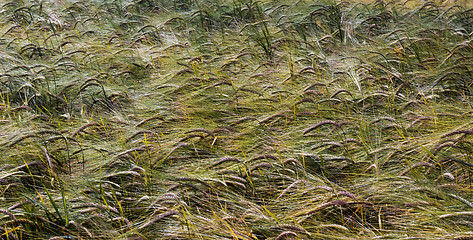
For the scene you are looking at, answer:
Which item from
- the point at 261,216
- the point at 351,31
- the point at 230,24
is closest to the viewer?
the point at 261,216

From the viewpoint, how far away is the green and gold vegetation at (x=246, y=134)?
148 centimetres

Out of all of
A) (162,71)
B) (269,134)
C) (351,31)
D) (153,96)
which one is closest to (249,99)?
(269,134)

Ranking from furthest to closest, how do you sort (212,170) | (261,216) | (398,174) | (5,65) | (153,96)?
(5,65), (153,96), (212,170), (398,174), (261,216)

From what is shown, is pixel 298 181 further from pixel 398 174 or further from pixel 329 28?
pixel 329 28

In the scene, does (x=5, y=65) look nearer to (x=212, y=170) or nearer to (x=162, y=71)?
(x=162, y=71)

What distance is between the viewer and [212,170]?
1.76 m

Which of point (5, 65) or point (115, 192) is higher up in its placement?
point (5, 65)

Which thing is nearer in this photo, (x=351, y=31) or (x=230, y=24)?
(x=351, y=31)

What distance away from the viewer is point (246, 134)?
6.65 ft

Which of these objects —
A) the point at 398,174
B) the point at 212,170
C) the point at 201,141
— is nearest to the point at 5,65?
the point at 201,141

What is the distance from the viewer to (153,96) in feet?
8.39

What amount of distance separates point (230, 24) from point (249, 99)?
76.1 inches

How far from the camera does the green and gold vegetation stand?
1.48m

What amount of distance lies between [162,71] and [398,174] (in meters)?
1.85
